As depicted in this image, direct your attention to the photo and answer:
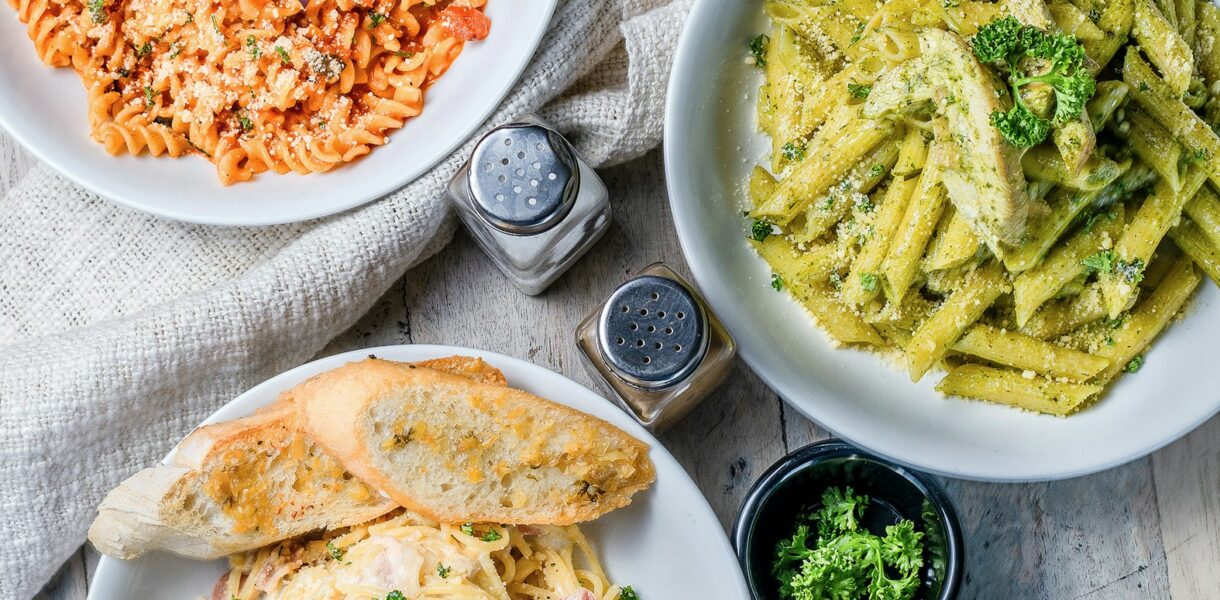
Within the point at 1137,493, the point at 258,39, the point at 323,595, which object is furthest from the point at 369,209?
the point at 1137,493

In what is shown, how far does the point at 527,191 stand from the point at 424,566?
85cm

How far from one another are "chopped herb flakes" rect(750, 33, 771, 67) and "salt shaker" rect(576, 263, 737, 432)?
0.55 meters

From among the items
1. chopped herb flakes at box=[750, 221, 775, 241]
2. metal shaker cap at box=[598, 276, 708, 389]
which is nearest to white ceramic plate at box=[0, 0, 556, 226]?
metal shaker cap at box=[598, 276, 708, 389]

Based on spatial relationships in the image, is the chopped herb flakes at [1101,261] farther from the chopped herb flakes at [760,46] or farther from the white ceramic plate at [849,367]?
the chopped herb flakes at [760,46]

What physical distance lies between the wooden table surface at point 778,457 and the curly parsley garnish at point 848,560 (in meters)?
0.25

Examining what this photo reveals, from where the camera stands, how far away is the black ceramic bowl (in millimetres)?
2422

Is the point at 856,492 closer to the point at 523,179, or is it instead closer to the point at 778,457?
the point at 778,457

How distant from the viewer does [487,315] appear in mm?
2732

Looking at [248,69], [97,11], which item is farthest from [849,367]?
[97,11]

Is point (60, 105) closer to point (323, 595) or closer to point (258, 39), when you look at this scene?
point (258, 39)

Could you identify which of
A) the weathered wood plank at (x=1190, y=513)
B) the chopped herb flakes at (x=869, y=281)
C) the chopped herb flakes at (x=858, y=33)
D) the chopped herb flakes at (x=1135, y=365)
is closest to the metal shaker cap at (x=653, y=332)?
the chopped herb flakes at (x=869, y=281)

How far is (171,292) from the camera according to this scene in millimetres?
2670

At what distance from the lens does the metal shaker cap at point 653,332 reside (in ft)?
7.59

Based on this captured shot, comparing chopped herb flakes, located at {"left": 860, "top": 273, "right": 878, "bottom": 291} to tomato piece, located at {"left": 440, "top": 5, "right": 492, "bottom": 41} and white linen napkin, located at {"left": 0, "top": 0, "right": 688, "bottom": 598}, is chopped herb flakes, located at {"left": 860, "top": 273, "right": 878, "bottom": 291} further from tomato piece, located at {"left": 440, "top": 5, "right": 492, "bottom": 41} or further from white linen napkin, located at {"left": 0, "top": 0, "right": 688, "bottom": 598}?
tomato piece, located at {"left": 440, "top": 5, "right": 492, "bottom": 41}
